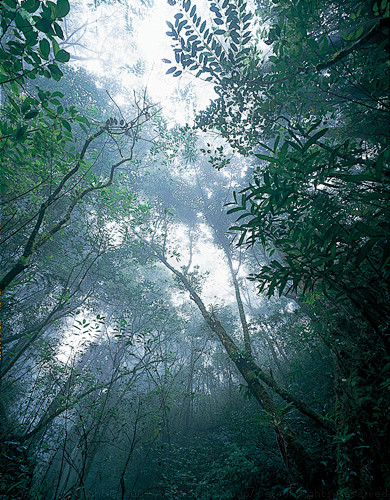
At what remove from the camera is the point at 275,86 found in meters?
3.57

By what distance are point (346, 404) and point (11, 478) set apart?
5.20 m

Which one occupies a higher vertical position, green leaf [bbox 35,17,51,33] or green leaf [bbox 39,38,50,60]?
green leaf [bbox 39,38,50,60]

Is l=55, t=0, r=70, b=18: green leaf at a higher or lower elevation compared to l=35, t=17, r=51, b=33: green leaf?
higher

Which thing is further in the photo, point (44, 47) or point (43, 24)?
point (44, 47)

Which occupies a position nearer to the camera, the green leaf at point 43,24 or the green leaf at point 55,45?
the green leaf at point 43,24

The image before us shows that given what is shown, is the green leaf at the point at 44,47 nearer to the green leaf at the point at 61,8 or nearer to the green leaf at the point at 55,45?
the green leaf at the point at 55,45

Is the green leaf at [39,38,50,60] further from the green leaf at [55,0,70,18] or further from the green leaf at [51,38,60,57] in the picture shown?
the green leaf at [55,0,70,18]

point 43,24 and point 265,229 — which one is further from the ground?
point 43,24

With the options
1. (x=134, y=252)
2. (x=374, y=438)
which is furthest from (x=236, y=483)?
(x=134, y=252)

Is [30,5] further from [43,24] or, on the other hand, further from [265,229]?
[265,229]

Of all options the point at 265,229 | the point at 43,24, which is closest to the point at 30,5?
the point at 43,24

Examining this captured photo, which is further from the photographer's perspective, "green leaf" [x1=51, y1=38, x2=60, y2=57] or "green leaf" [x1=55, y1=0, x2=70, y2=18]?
"green leaf" [x1=51, y1=38, x2=60, y2=57]

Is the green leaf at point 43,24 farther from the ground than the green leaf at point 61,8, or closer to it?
closer to it

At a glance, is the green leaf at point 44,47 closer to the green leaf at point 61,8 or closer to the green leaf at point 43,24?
the green leaf at point 43,24
